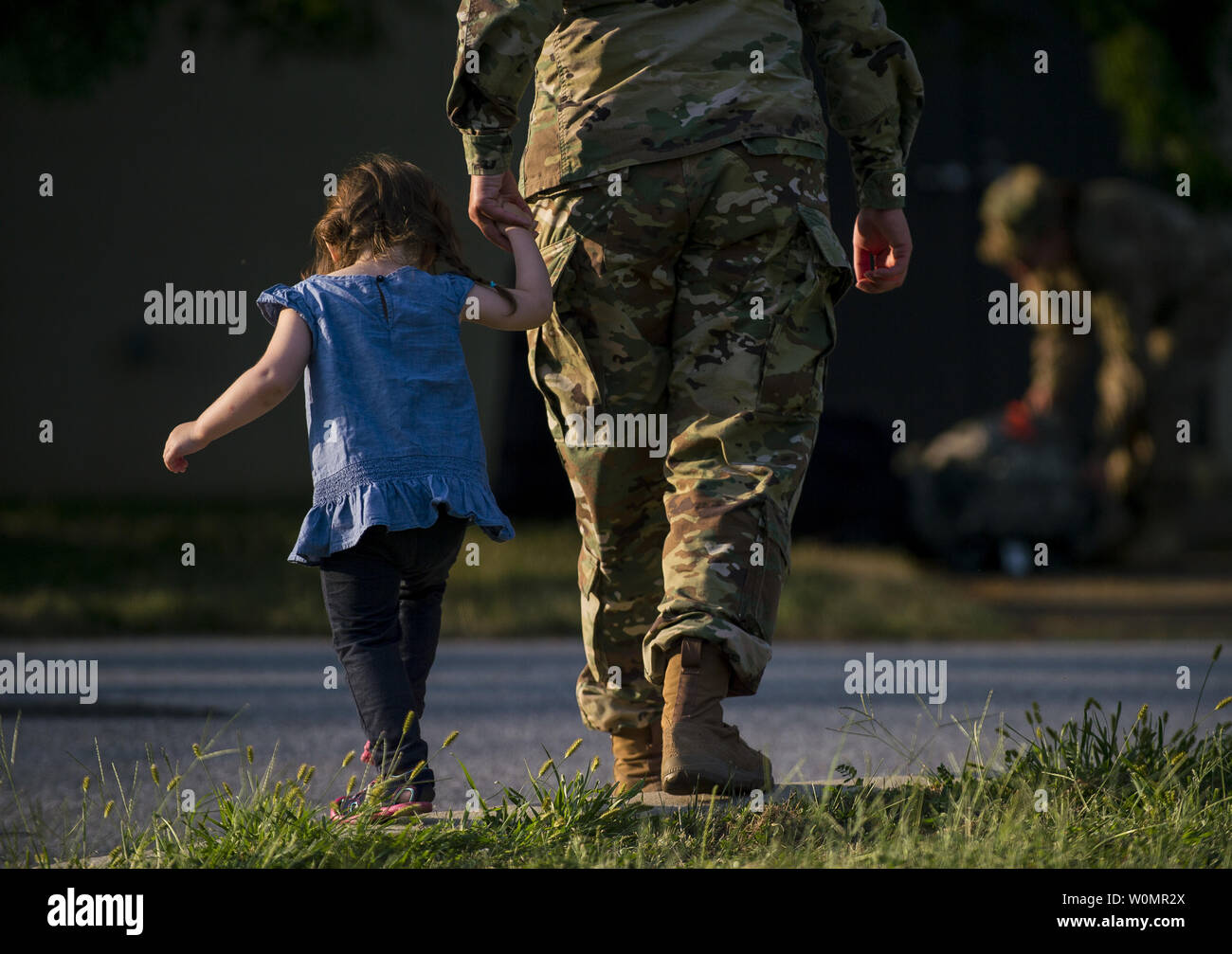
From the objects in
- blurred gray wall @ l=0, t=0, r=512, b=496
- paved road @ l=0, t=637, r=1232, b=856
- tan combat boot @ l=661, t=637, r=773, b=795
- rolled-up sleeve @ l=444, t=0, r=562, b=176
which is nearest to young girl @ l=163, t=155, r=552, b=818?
rolled-up sleeve @ l=444, t=0, r=562, b=176

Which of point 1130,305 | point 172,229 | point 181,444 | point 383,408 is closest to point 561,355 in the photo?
point 383,408

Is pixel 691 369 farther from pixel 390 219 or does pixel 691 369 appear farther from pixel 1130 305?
pixel 1130 305

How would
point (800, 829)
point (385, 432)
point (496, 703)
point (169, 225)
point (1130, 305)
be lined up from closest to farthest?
1. point (800, 829)
2. point (385, 432)
3. point (496, 703)
4. point (1130, 305)
5. point (169, 225)

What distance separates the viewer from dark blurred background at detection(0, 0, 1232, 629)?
9820 millimetres

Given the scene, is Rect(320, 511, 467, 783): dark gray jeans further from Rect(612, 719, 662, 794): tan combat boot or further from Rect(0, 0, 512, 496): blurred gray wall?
Rect(0, 0, 512, 496): blurred gray wall

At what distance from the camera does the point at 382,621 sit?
9.31 ft

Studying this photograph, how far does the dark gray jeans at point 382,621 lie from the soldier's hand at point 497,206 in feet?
1.77

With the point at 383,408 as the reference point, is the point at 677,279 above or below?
above

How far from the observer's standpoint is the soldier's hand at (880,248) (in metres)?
3.18

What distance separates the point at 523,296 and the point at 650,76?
1.58ft

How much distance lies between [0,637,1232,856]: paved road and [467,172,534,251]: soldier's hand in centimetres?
121

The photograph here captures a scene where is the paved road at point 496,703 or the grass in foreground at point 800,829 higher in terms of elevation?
the grass in foreground at point 800,829

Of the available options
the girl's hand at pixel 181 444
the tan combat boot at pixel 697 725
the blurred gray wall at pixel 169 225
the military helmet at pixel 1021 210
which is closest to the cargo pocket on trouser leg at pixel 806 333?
the tan combat boot at pixel 697 725

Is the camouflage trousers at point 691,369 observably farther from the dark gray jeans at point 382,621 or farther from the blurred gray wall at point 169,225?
the blurred gray wall at point 169,225
